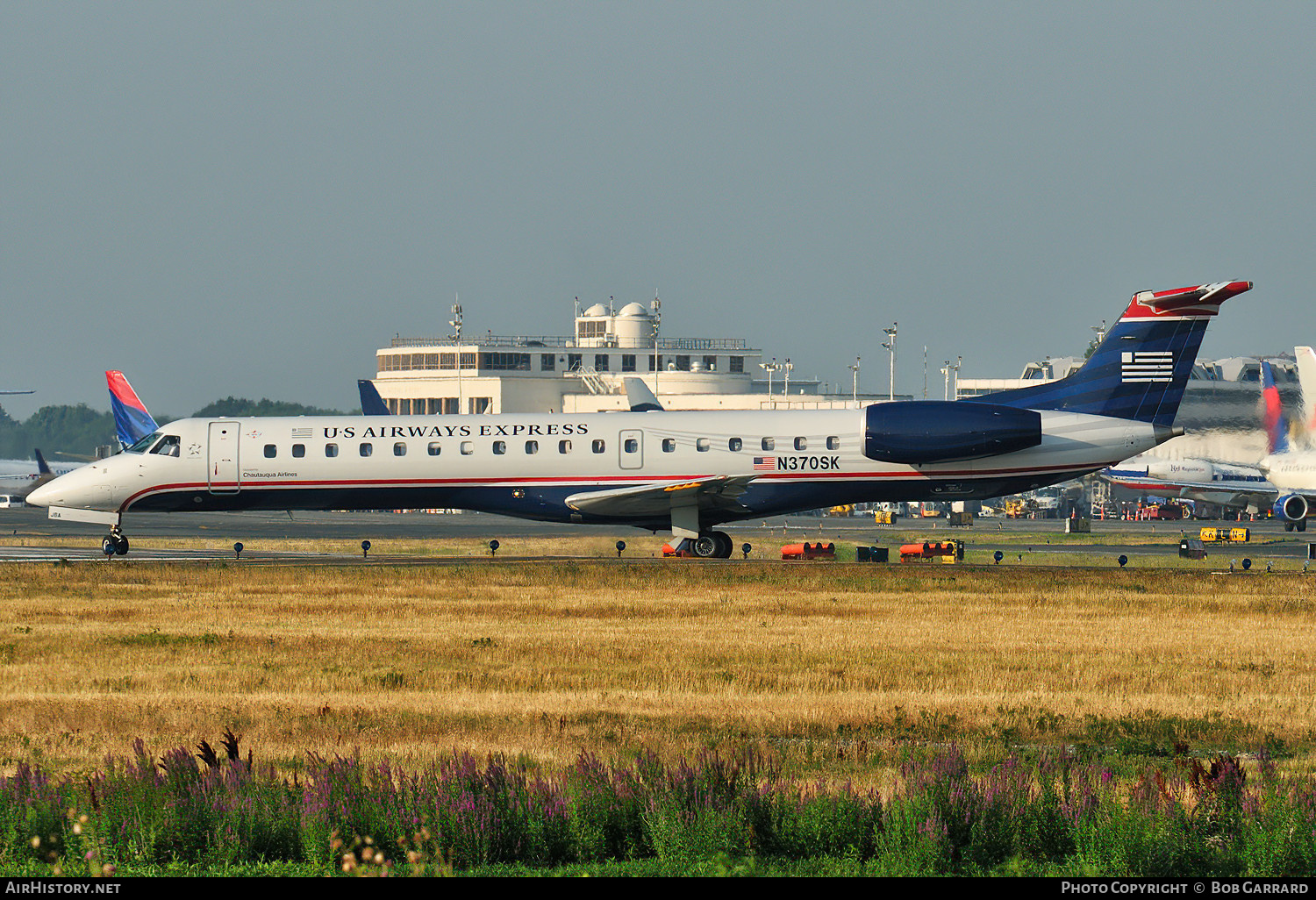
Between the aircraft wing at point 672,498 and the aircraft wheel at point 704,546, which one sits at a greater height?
the aircraft wing at point 672,498

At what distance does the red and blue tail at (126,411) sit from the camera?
222ft

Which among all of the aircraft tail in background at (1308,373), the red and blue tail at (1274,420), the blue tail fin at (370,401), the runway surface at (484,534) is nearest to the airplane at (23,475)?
the runway surface at (484,534)

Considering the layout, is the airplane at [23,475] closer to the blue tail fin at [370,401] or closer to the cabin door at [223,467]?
the blue tail fin at [370,401]

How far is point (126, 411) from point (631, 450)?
39961 millimetres

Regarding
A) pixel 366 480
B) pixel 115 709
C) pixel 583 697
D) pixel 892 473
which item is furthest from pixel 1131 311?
pixel 115 709

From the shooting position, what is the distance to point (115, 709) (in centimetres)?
1510

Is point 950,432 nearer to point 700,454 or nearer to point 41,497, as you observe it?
point 700,454

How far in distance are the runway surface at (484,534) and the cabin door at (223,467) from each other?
8.95ft

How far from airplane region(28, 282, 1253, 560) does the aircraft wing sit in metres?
0.05

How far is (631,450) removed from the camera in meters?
36.4

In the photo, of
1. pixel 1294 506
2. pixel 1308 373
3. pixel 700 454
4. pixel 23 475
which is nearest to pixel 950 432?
pixel 700 454

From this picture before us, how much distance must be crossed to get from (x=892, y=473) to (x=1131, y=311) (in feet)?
23.9

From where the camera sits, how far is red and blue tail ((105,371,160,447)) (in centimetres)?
6781

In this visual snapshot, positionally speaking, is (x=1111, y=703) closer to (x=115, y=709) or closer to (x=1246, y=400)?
(x=115, y=709)
